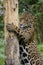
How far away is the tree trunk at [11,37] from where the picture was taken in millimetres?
5949

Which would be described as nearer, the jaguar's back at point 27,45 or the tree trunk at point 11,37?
the tree trunk at point 11,37

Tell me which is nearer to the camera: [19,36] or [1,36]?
[19,36]

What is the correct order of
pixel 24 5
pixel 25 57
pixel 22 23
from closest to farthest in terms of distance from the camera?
pixel 25 57 → pixel 22 23 → pixel 24 5

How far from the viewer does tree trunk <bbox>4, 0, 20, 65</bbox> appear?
5949 millimetres

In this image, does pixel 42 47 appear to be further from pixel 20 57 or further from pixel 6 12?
pixel 6 12

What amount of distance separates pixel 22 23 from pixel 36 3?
1651mm

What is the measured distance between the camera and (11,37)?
605 centimetres

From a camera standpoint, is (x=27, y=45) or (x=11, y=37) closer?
(x=11, y=37)

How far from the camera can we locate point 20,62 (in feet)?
22.2

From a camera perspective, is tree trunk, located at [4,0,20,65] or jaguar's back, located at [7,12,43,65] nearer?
tree trunk, located at [4,0,20,65]

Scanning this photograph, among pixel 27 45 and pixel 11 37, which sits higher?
pixel 11 37

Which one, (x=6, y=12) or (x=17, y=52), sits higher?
(x=6, y=12)

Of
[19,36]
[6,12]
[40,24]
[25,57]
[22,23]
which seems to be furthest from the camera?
[40,24]

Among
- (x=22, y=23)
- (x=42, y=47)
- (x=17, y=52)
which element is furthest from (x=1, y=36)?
(x=42, y=47)
